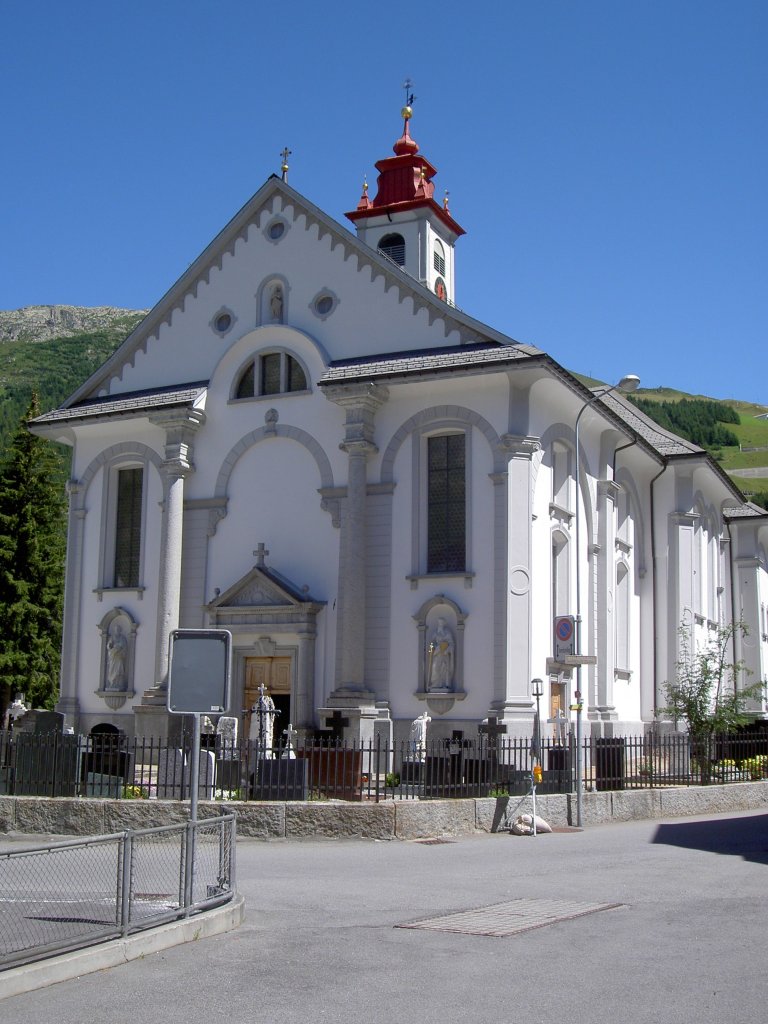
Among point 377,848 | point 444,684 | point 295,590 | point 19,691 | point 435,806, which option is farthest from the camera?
point 19,691

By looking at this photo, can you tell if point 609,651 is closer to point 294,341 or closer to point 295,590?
point 295,590

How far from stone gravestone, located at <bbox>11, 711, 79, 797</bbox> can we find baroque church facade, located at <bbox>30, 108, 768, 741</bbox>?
10213mm

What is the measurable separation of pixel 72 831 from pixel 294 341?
55.7 ft

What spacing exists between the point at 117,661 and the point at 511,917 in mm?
22772

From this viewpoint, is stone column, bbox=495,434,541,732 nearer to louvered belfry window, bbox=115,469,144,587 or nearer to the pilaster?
the pilaster

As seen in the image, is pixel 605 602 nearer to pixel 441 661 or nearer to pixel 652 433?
pixel 441 661

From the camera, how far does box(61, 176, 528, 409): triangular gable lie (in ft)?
98.4

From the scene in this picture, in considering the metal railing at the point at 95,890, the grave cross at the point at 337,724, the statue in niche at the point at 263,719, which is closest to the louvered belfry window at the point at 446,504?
the grave cross at the point at 337,724

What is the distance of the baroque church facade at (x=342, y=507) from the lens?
28484 millimetres

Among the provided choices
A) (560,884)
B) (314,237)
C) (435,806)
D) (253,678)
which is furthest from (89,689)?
(560,884)

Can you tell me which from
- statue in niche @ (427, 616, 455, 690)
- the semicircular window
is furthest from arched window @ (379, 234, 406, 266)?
statue in niche @ (427, 616, 455, 690)

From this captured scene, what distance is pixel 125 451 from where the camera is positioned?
33844mm

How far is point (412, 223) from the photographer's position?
1594 inches

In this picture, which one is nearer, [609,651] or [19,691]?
[609,651]
